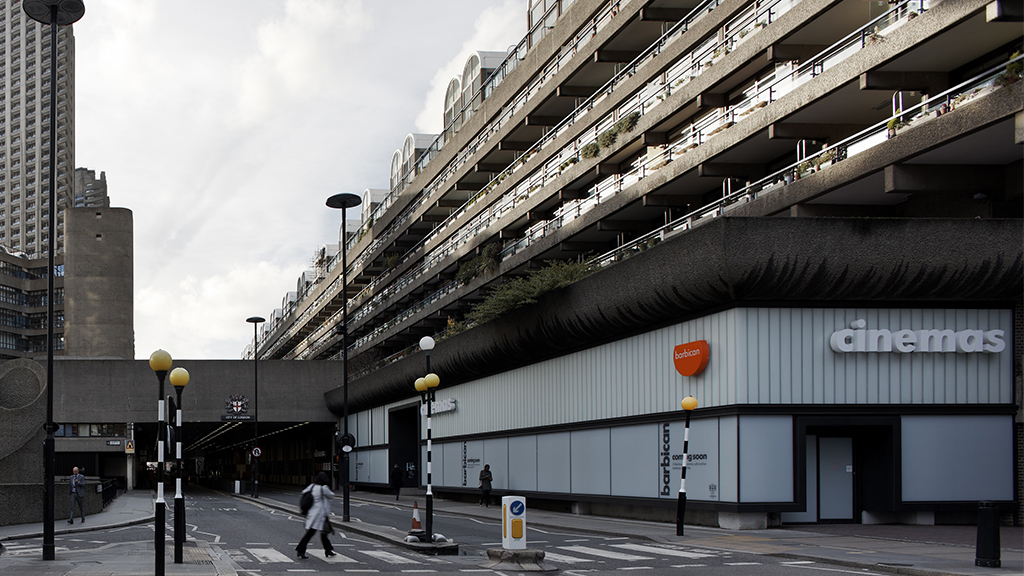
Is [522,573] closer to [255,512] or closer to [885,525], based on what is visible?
[885,525]

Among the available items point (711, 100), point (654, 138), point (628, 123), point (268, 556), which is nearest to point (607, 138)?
point (628, 123)

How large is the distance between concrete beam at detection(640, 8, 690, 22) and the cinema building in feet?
0.28

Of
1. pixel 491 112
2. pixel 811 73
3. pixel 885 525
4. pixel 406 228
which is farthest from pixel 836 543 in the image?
pixel 406 228

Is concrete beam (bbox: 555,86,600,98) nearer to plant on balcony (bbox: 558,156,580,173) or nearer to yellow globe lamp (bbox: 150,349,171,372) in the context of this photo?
plant on balcony (bbox: 558,156,580,173)

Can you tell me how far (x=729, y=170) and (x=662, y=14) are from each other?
26.1 ft

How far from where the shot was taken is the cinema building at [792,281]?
2433cm

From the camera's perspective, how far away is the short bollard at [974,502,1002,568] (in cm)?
1512

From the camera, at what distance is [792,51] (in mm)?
28844

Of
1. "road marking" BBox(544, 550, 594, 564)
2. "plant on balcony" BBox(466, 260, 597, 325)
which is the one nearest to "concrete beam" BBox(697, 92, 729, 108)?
"plant on balcony" BBox(466, 260, 597, 325)

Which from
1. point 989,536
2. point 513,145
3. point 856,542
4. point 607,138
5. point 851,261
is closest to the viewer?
point 989,536

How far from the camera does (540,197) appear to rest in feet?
150

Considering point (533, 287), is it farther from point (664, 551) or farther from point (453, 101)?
point (453, 101)

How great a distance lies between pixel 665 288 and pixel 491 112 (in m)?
28.6

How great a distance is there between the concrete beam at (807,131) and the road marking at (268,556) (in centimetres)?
1736
